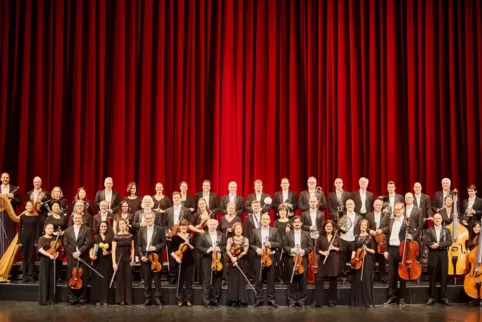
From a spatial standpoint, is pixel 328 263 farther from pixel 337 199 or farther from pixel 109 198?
pixel 109 198

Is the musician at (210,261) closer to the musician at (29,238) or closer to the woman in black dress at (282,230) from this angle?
the woman in black dress at (282,230)

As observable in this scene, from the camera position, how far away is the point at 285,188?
11.4 metres

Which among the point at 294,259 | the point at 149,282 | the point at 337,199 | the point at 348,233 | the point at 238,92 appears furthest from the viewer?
the point at 238,92

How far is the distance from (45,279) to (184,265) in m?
2.06

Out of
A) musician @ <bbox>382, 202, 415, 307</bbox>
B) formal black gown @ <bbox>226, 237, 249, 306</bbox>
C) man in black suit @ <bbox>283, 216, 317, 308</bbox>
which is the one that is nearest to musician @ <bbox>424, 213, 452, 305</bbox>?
musician @ <bbox>382, 202, 415, 307</bbox>

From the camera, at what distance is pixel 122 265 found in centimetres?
1040

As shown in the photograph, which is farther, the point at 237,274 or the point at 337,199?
the point at 337,199

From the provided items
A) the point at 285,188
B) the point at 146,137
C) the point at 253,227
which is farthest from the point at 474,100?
the point at 146,137

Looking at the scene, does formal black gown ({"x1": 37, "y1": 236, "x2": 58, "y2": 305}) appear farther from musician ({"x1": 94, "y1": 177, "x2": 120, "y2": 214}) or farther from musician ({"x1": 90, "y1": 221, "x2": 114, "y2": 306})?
musician ({"x1": 94, "y1": 177, "x2": 120, "y2": 214})

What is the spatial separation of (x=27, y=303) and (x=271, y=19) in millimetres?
6879

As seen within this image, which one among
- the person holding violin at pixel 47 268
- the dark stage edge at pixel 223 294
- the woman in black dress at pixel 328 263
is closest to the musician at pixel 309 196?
the woman in black dress at pixel 328 263

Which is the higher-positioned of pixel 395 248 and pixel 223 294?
pixel 395 248

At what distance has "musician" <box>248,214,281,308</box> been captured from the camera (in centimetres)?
1027

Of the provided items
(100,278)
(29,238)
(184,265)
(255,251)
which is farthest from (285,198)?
(29,238)
